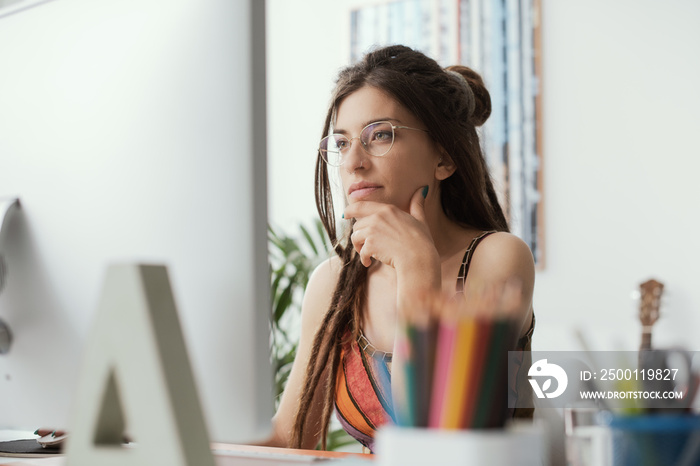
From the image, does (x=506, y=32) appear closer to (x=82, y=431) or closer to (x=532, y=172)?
(x=532, y=172)

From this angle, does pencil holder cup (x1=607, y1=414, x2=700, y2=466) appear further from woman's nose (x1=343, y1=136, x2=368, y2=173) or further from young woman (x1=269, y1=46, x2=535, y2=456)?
woman's nose (x1=343, y1=136, x2=368, y2=173)

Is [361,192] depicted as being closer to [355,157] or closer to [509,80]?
[355,157]

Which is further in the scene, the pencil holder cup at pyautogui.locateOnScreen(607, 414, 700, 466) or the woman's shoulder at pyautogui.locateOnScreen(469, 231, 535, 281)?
the woman's shoulder at pyautogui.locateOnScreen(469, 231, 535, 281)

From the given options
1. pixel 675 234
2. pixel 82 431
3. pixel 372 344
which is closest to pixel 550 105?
pixel 675 234

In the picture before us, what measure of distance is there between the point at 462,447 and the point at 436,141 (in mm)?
1065

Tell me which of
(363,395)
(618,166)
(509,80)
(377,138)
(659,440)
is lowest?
(363,395)

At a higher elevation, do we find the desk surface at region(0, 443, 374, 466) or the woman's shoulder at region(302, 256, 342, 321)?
the woman's shoulder at region(302, 256, 342, 321)

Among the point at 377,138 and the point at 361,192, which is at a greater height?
the point at 377,138

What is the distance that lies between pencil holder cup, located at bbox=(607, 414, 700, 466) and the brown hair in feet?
2.97

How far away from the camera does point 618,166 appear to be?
2568 mm

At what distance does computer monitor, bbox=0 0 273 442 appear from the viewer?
0.52 m

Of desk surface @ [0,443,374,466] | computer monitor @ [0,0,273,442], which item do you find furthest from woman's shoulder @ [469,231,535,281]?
computer monitor @ [0,0,273,442]

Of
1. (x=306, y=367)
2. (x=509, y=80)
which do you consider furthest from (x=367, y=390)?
(x=509, y=80)

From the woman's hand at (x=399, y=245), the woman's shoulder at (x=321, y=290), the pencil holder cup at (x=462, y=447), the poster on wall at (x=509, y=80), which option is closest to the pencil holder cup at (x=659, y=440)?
the pencil holder cup at (x=462, y=447)
